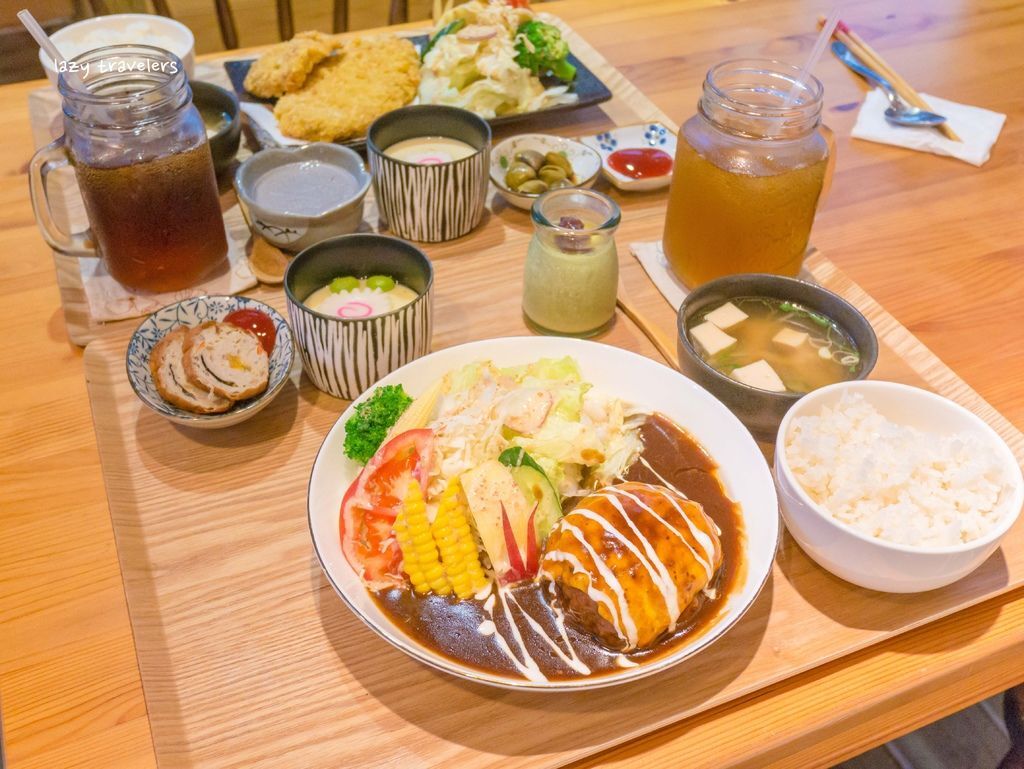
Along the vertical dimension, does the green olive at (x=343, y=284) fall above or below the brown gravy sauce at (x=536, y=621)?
above

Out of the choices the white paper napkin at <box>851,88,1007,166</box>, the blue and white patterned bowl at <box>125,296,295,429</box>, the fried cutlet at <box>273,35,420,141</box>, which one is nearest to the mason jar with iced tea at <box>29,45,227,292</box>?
the blue and white patterned bowl at <box>125,296,295,429</box>

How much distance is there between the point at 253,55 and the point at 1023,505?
2.29m

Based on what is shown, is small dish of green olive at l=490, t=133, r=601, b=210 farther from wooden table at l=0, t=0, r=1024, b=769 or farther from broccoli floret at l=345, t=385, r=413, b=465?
broccoli floret at l=345, t=385, r=413, b=465

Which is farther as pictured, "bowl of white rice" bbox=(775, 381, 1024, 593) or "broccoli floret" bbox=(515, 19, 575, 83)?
"broccoli floret" bbox=(515, 19, 575, 83)

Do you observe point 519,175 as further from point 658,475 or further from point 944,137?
point 944,137

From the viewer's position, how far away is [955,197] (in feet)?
6.80

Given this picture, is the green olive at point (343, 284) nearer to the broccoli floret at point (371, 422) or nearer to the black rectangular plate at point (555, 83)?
the broccoli floret at point (371, 422)

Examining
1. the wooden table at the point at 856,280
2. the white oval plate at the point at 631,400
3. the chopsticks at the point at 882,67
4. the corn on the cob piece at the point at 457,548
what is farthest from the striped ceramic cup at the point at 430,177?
the chopsticks at the point at 882,67

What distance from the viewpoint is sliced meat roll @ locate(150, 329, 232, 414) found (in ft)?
4.56

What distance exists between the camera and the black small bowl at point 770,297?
1365 mm

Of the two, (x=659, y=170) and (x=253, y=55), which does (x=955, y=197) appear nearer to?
(x=659, y=170)

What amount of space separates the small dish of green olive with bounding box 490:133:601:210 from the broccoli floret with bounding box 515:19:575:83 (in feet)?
0.76

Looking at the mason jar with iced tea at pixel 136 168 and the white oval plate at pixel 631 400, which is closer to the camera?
the white oval plate at pixel 631 400

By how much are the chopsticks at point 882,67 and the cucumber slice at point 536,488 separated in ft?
5.67
